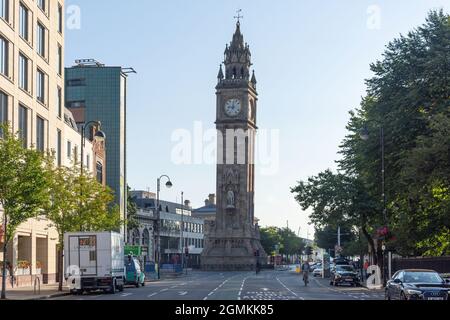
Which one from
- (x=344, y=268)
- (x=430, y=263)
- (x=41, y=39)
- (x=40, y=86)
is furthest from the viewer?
(x=344, y=268)

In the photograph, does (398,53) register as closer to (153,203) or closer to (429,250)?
(429,250)

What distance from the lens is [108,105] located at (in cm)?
9819

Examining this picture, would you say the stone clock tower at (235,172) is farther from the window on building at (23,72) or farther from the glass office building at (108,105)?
the window on building at (23,72)

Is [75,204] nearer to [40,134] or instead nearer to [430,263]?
[40,134]

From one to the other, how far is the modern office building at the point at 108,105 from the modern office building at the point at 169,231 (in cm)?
2681

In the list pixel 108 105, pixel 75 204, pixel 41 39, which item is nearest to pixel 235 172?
pixel 108 105

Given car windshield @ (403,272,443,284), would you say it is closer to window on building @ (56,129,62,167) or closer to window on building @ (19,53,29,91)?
window on building @ (19,53,29,91)

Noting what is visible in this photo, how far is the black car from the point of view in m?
27.4

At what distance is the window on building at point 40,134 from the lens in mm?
57134

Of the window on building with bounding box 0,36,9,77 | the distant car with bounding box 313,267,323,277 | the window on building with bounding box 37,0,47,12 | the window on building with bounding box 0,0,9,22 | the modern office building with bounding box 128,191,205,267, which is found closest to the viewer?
the window on building with bounding box 0,36,9,77

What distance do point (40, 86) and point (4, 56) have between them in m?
9.92

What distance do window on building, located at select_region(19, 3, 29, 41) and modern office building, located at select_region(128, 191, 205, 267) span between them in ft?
235

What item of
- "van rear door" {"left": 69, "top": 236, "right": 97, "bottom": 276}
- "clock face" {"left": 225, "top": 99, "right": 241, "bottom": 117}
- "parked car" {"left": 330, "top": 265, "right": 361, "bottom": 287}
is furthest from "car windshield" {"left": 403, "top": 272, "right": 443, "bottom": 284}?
"clock face" {"left": 225, "top": 99, "right": 241, "bottom": 117}
